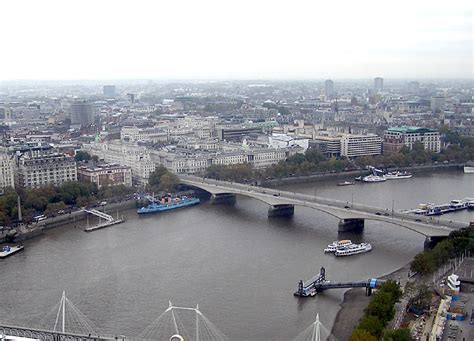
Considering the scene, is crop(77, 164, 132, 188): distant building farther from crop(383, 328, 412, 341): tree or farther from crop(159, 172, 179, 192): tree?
crop(383, 328, 412, 341): tree

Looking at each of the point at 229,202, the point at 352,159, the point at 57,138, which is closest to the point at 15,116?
the point at 57,138

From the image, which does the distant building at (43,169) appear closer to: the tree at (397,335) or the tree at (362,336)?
the tree at (362,336)

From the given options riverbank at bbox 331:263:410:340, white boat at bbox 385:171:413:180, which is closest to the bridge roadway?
riverbank at bbox 331:263:410:340

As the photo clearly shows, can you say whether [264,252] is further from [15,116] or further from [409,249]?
[15,116]

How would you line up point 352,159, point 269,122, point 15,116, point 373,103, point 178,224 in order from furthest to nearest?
point 373,103 < point 15,116 < point 269,122 < point 352,159 < point 178,224

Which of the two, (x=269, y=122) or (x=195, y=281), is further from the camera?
(x=269, y=122)

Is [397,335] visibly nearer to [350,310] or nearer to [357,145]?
[350,310]
